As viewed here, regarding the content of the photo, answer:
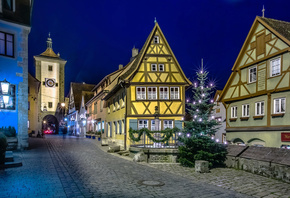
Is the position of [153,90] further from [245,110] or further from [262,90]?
[262,90]

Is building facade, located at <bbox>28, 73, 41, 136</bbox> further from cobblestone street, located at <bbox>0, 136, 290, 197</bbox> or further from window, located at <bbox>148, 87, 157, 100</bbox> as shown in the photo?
cobblestone street, located at <bbox>0, 136, 290, 197</bbox>

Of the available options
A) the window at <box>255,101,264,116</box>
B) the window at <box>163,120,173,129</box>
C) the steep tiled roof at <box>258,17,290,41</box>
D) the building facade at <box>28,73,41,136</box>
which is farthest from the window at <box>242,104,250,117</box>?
the building facade at <box>28,73,41,136</box>

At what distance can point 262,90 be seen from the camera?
702 inches

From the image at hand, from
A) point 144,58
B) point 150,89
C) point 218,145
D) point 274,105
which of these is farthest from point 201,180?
point 144,58

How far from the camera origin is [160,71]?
21.2 m

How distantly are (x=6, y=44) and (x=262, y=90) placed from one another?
63.5 feet

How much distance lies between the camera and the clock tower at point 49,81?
179ft

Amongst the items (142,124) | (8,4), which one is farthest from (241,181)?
(8,4)

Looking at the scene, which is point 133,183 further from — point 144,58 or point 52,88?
point 52,88

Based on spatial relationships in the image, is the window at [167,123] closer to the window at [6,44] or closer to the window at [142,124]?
the window at [142,124]

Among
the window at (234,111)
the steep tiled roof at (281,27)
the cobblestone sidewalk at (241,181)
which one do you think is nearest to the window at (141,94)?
the window at (234,111)

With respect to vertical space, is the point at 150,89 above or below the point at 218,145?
above

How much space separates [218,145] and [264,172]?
9.45ft

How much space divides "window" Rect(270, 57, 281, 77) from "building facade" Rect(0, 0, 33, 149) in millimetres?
18573
